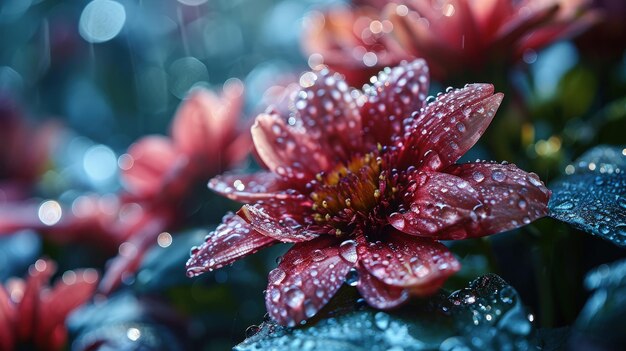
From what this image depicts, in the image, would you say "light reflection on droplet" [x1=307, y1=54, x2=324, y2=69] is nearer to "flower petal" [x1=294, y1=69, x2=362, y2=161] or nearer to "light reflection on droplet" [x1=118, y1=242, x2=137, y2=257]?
"flower petal" [x1=294, y1=69, x2=362, y2=161]

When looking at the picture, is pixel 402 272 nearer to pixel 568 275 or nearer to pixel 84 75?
pixel 568 275

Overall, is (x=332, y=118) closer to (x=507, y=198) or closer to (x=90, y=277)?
(x=507, y=198)

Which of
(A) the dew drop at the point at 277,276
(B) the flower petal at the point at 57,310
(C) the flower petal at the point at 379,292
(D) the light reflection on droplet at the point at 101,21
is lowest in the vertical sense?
(B) the flower petal at the point at 57,310

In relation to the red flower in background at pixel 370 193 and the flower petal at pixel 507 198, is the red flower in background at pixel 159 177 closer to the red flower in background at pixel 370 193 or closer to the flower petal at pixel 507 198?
the red flower in background at pixel 370 193

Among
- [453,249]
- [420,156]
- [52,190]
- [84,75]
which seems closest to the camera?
[420,156]

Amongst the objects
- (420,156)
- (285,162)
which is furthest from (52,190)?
(420,156)

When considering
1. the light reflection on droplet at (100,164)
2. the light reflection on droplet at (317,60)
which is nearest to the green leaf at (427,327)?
the light reflection on droplet at (317,60)
